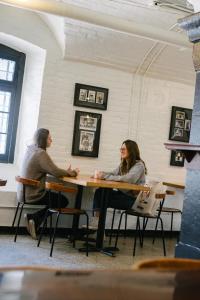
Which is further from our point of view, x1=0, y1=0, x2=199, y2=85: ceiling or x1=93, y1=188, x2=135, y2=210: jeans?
x1=93, y1=188, x2=135, y2=210: jeans

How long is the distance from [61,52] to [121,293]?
16.2 ft

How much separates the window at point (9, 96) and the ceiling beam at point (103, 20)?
174 cm

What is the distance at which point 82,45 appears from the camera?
5.38 metres

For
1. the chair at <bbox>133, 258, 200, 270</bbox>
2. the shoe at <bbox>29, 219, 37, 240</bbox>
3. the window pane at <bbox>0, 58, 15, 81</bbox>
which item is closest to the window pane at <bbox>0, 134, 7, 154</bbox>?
the window pane at <bbox>0, 58, 15, 81</bbox>

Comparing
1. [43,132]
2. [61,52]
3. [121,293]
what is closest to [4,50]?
[61,52]

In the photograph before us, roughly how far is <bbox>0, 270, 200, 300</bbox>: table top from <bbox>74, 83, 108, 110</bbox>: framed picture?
4.63 metres

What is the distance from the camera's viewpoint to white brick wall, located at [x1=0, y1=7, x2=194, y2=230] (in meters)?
5.50

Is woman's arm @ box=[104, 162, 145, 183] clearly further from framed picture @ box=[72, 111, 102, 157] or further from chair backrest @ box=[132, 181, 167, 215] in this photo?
framed picture @ box=[72, 111, 102, 157]

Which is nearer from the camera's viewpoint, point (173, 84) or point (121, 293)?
point (121, 293)

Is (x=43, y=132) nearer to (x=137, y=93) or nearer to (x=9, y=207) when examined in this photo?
(x=9, y=207)

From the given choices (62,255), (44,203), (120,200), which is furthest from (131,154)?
(62,255)

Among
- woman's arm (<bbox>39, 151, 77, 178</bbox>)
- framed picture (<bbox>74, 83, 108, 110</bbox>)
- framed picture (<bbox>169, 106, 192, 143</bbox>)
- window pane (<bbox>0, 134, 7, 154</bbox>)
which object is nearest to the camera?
woman's arm (<bbox>39, 151, 77, 178</bbox>)

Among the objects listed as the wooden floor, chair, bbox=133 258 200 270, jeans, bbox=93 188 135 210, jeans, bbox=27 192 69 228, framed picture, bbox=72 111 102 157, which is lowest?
the wooden floor

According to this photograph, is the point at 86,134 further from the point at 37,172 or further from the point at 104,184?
the point at 104,184
